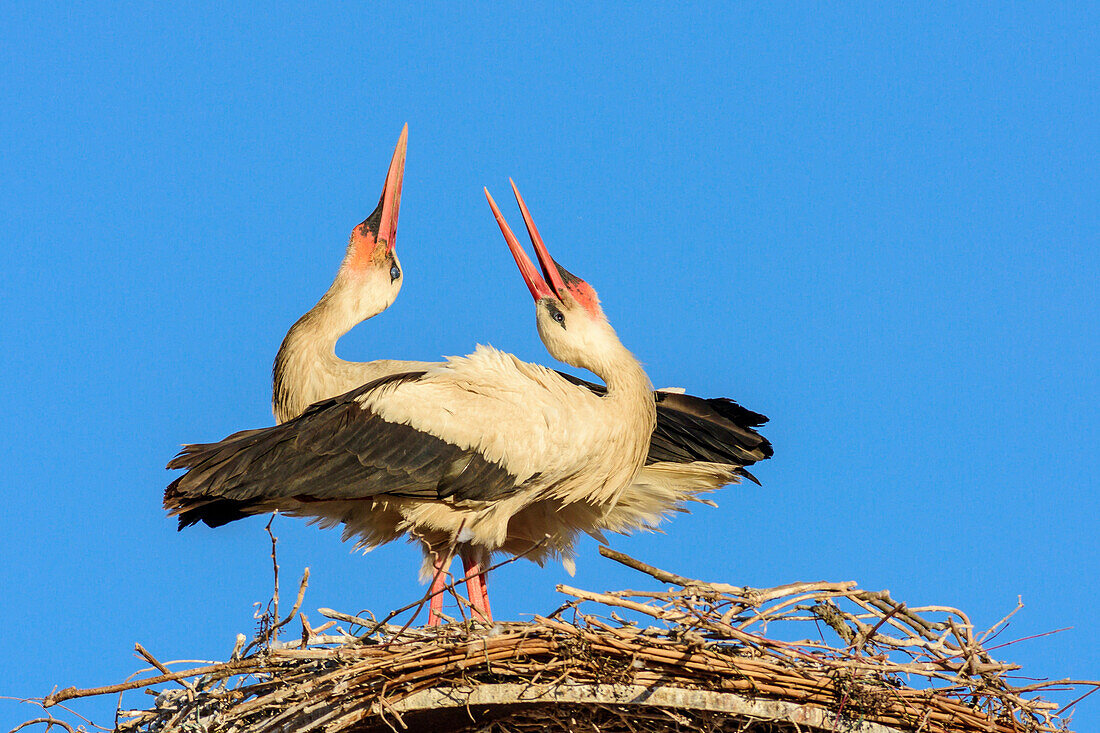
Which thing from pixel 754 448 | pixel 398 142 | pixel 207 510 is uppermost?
pixel 398 142

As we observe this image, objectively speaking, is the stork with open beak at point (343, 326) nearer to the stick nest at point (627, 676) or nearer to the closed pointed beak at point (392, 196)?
the closed pointed beak at point (392, 196)

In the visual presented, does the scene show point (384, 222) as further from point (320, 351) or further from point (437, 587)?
point (437, 587)

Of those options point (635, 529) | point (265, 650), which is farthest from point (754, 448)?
point (265, 650)

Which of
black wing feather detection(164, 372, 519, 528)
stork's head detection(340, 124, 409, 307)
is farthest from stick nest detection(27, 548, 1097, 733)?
stork's head detection(340, 124, 409, 307)

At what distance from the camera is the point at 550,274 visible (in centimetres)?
611

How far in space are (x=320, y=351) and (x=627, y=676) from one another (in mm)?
2677

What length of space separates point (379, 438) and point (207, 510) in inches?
31.0

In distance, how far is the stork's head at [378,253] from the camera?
670 centimetres

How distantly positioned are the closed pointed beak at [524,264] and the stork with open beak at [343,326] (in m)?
0.56

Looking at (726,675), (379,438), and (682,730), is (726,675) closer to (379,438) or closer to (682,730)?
(682,730)

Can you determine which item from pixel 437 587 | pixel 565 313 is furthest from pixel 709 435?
pixel 437 587

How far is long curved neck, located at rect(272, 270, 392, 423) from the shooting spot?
6.38 metres

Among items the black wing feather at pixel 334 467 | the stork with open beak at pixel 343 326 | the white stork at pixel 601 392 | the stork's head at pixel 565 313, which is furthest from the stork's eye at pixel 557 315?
the black wing feather at pixel 334 467

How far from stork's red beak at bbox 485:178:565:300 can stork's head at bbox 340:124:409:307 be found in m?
0.69
